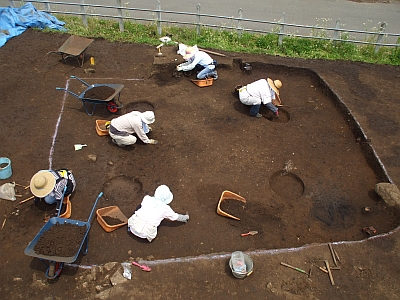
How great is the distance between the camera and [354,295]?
5.22 metres

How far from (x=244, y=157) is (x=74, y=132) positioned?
418 cm

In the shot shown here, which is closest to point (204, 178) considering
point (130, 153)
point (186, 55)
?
point (130, 153)

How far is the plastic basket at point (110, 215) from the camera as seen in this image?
601 centimetres

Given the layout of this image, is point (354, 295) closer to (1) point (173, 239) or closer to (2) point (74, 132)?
(1) point (173, 239)

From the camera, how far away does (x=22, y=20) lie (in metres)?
12.3

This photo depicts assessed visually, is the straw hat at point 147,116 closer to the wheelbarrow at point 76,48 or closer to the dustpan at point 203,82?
the dustpan at point 203,82

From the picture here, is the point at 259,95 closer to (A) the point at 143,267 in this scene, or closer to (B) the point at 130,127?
(B) the point at 130,127

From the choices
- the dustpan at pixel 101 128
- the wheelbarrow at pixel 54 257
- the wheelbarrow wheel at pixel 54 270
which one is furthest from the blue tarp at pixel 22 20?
the wheelbarrow wheel at pixel 54 270

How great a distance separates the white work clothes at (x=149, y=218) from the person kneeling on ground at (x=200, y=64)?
5.25 metres

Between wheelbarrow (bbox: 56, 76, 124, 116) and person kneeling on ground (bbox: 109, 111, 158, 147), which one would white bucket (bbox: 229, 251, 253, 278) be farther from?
wheelbarrow (bbox: 56, 76, 124, 116)

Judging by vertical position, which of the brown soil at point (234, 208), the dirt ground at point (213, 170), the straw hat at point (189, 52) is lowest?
the brown soil at point (234, 208)

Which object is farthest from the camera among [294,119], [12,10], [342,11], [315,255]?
[342,11]

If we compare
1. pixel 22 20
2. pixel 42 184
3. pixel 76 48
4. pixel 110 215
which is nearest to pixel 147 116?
pixel 110 215

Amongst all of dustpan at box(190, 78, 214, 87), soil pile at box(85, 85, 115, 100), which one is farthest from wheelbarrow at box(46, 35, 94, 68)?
dustpan at box(190, 78, 214, 87)
